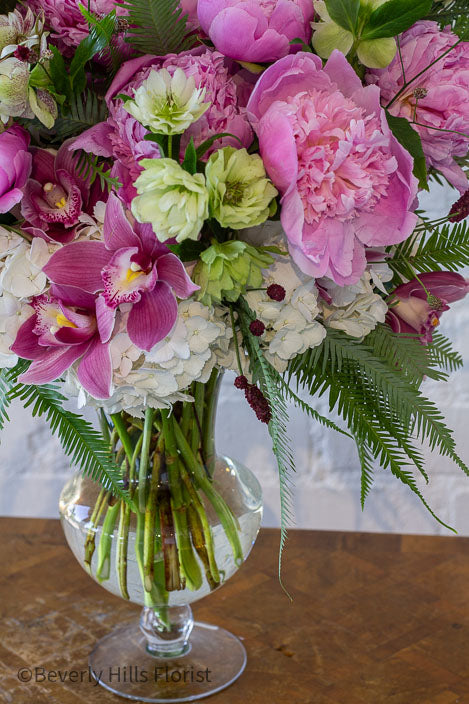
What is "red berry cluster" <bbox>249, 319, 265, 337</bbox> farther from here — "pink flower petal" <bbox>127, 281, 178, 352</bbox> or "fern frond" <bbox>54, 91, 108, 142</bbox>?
"fern frond" <bbox>54, 91, 108, 142</bbox>

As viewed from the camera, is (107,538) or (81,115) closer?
(81,115)

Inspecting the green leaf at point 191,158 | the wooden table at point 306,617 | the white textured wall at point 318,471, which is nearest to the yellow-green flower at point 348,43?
the green leaf at point 191,158

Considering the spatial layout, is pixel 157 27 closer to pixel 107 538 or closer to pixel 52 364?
pixel 52 364

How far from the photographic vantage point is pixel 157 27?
18.6 inches

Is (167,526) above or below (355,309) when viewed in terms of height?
below

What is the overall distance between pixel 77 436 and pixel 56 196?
0.16 metres

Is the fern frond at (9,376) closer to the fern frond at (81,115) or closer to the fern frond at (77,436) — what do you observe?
the fern frond at (77,436)

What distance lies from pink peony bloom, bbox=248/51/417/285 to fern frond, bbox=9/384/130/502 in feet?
0.64

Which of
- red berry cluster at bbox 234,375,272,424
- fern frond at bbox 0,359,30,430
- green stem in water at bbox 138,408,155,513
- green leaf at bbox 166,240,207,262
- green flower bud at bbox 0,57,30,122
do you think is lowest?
green stem in water at bbox 138,408,155,513

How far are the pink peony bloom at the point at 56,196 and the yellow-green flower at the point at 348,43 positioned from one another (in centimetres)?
16

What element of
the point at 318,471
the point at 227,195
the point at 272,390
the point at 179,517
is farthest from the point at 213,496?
the point at 318,471

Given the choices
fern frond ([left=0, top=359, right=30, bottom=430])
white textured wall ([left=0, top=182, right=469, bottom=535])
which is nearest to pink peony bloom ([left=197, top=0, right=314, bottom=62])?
fern frond ([left=0, top=359, right=30, bottom=430])

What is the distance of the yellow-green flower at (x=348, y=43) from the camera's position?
467 mm

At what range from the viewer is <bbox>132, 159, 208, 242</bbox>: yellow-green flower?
0.42m
